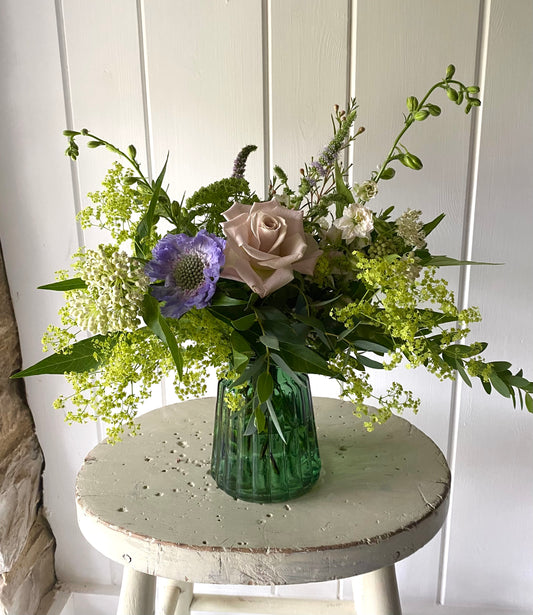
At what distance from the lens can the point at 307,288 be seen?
64cm

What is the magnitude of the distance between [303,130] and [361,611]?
67cm

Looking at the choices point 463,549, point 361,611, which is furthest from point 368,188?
point 463,549

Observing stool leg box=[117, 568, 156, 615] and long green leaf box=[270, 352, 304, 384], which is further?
stool leg box=[117, 568, 156, 615]

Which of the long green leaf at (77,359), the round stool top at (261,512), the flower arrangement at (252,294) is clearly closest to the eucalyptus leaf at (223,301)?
the flower arrangement at (252,294)

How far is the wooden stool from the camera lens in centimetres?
62

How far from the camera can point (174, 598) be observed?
93 centimetres

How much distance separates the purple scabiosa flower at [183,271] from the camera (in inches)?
21.2

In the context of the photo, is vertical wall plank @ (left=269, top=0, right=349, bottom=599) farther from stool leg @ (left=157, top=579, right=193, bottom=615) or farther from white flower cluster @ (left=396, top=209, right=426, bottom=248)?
stool leg @ (left=157, top=579, right=193, bottom=615)

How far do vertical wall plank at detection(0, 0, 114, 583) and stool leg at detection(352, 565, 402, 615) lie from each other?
1.89ft

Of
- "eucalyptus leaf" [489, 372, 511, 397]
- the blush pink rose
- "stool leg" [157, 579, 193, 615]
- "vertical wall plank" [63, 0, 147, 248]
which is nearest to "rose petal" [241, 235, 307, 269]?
the blush pink rose

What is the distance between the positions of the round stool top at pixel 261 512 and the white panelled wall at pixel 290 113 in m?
0.30

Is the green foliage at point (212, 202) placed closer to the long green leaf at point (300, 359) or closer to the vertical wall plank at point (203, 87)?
the long green leaf at point (300, 359)

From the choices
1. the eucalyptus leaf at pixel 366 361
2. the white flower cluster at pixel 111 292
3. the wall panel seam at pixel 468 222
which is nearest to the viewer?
the white flower cluster at pixel 111 292

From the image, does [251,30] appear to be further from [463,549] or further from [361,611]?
[463,549]
